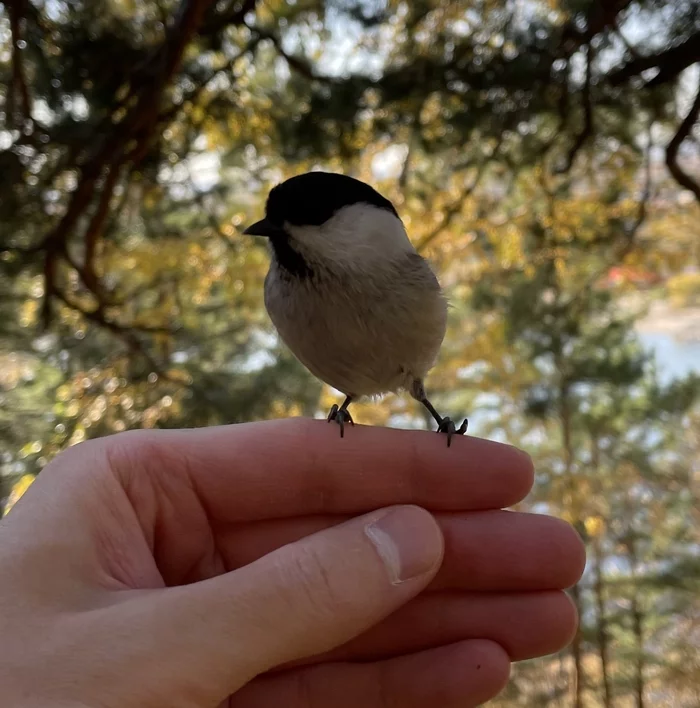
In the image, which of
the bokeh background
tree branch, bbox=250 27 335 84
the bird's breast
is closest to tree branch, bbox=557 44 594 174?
the bokeh background

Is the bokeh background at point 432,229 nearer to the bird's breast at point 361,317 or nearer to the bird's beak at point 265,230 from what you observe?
the bird's beak at point 265,230

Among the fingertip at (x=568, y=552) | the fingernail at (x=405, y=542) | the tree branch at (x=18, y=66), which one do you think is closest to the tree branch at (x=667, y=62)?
the fingertip at (x=568, y=552)

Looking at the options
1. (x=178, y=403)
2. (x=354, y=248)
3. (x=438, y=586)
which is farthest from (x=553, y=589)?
(x=178, y=403)

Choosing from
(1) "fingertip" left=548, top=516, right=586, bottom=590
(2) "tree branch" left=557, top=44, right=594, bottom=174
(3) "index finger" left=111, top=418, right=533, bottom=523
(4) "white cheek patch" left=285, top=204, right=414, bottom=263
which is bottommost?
(1) "fingertip" left=548, top=516, right=586, bottom=590

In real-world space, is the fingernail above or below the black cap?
below

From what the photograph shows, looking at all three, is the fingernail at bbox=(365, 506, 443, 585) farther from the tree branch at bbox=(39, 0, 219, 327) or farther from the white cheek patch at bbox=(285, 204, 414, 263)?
the tree branch at bbox=(39, 0, 219, 327)

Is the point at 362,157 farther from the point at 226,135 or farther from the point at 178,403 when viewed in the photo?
the point at 178,403

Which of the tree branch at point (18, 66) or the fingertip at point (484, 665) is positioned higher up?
the tree branch at point (18, 66)
